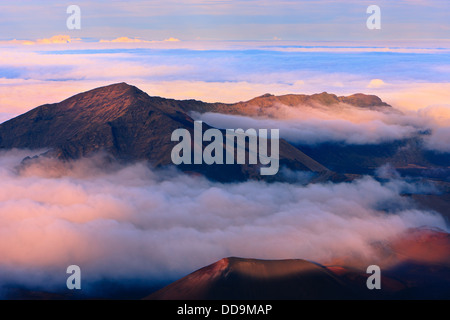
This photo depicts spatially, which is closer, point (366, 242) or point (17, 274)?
point (17, 274)

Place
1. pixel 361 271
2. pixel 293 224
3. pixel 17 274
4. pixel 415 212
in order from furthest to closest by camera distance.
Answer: pixel 415 212 → pixel 293 224 → pixel 17 274 → pixel 361 271

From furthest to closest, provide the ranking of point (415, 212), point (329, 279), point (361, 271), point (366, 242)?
point (415, 212) < point (366, 242) < point (361, 271) < point (329, 279)

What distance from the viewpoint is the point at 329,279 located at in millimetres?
108062

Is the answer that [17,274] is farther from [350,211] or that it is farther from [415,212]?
[415,212]

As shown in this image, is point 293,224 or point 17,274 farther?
point 293,224

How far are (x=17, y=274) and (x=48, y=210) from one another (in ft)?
129

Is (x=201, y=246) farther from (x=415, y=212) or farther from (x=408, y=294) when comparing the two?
(x=415, y=212)

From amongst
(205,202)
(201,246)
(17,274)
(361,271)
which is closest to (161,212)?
(205,202)

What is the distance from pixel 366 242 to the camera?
455ft

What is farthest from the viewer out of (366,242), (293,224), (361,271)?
(293,224)
